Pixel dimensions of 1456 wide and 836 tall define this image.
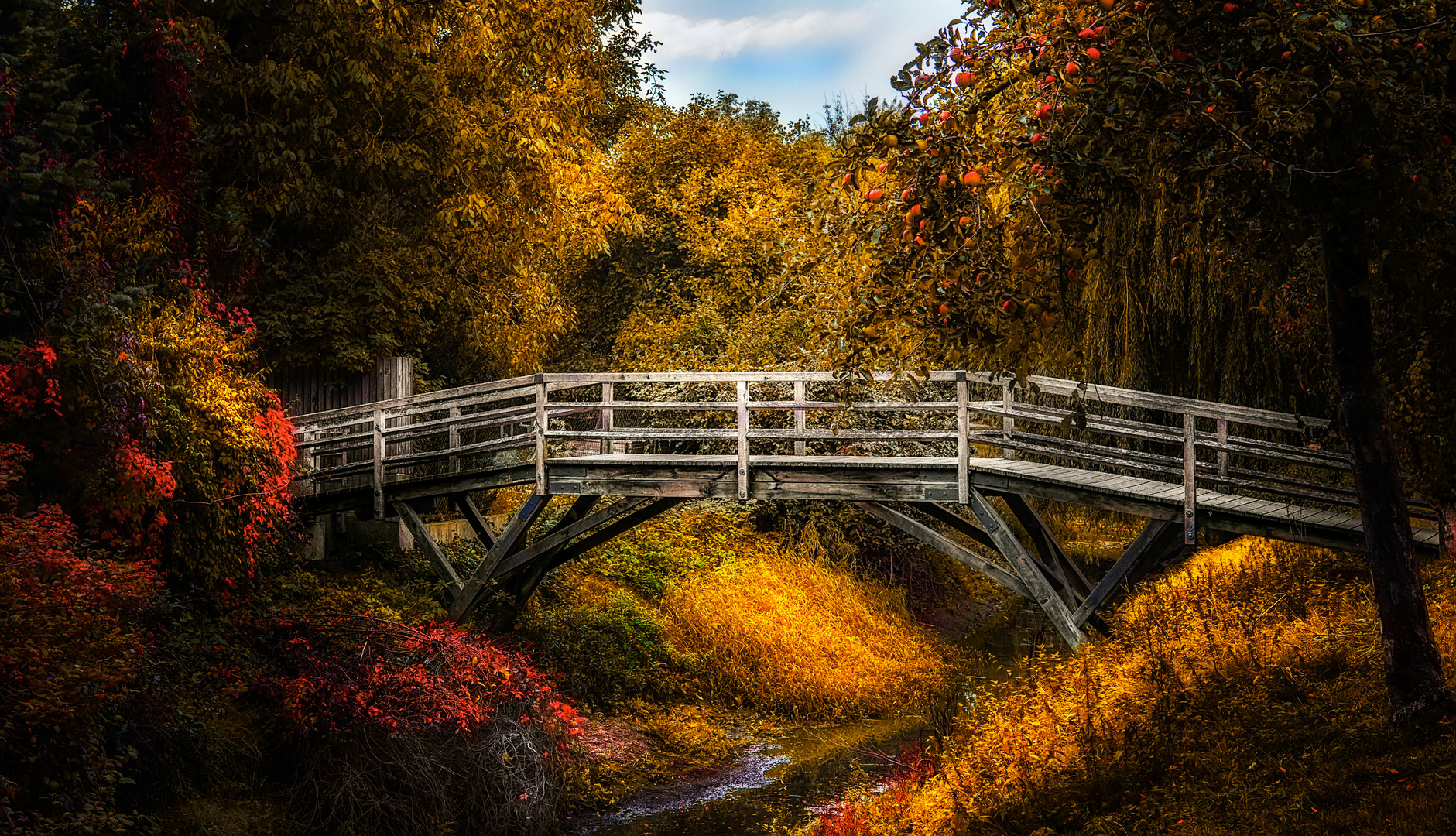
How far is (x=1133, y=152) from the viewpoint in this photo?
208 inches

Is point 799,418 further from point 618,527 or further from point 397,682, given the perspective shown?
point 397,682

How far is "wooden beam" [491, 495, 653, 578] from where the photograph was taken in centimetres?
1151

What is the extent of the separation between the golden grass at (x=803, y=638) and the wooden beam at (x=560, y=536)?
9.12 feet

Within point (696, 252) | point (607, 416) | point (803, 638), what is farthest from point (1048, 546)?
point (696, 252)

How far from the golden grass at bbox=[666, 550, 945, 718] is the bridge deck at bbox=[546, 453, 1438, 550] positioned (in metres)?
3.27

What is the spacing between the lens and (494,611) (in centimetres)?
1270

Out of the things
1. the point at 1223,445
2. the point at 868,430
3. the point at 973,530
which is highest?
the point at 868,430

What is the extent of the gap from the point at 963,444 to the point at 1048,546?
1.76 meters

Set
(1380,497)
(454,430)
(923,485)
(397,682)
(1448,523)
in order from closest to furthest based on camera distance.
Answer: (1380,497), (1448,523), (397,682), (923,485), (454,430)

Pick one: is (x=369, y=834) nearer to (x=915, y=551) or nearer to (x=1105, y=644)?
(x=1105, y=644)

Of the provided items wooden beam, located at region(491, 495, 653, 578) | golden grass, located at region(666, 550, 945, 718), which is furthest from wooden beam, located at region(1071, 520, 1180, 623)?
wooden beam, located at region(491, 495, 653, 578)

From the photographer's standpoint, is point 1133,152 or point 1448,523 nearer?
point 1133,152

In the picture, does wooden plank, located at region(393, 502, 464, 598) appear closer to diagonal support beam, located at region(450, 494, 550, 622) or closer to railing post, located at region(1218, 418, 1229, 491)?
diagonal support beam, located at region(450, 494, 550, 622)

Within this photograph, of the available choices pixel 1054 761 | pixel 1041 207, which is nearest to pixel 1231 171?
pixel 1041 207
